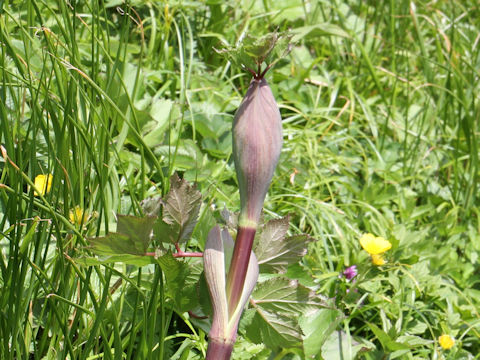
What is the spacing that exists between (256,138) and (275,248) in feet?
1.02

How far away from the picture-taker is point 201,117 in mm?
2012

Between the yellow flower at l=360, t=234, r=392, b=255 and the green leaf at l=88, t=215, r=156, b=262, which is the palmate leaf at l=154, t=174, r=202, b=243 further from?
the yellow flower at l=360, t=234, r=392, b=255

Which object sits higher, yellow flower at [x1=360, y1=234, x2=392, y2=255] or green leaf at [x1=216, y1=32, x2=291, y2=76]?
green leaf at [x1=216, y1=32, x2=291, y2=76]

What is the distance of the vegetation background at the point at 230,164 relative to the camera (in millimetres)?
1118

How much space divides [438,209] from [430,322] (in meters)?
0.54

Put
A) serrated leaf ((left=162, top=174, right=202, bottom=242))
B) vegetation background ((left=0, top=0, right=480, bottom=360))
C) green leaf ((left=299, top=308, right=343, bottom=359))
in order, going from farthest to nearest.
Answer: green leaf ((left=299, top=308, right=343, bottom=359)), vegetation background ((left=0, top=0, right=480, bottom=360)), serrated leaf ((left=162, top=174, right=202, bottom=242))

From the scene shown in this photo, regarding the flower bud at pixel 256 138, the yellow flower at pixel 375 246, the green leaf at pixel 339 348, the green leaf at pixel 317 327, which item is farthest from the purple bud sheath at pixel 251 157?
the yellow flower at pixel 375 246

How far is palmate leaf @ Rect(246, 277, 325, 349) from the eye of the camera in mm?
1057

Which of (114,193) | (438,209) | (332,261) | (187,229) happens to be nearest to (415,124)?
(438,209)

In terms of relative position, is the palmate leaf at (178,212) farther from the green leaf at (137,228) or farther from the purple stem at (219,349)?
the purple stem at (219,349)

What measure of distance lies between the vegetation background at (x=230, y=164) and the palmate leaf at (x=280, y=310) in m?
0.04

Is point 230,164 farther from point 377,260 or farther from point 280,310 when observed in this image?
point 280,310

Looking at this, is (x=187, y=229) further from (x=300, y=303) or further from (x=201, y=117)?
(x=201, y=117)

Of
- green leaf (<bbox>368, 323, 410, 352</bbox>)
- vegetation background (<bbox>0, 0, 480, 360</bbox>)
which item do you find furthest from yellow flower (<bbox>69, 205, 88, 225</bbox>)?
green leaf (<bbox>368, 323, 410, 352</bbox>)
